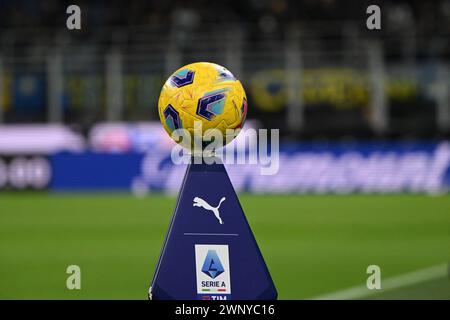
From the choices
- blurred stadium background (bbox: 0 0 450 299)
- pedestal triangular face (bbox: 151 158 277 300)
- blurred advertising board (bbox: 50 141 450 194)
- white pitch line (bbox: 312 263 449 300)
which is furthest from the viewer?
blurred stadium background (bbox: 0 0 450 299)

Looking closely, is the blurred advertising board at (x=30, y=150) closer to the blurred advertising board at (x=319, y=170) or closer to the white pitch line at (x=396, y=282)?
the blurred advertising board at (x=319, y=170)

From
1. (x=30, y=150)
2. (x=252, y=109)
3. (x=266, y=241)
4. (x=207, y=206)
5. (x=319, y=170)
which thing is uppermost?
(x=252, y=109)

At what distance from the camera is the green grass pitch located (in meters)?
8.50

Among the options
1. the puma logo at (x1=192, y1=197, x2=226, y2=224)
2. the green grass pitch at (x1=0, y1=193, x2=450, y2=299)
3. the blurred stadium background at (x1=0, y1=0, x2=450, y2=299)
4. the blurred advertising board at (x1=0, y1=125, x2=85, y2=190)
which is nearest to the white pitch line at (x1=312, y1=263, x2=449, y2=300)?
the green grass pitch at (x1=0, y1=193, x2=450, y2=299)

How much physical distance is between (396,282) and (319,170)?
451 inches

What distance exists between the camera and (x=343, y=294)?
780 centimetres

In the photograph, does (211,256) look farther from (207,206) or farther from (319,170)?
(319,170)

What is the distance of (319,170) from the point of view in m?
20.0

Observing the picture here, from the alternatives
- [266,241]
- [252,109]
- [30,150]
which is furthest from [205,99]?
[30,150]

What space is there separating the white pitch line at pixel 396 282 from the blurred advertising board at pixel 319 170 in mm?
10005

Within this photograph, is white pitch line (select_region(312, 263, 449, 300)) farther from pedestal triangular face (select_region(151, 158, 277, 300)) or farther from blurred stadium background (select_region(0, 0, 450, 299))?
blurred stadium background (select_region(0, 0, 450, 299))

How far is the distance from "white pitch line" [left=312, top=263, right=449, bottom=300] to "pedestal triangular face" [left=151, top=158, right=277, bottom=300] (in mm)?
1947

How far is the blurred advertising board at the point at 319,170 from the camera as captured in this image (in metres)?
19.7

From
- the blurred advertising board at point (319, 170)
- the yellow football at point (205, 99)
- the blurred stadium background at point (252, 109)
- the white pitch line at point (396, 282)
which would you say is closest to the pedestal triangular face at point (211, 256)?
the yellow football at point (205, 99)
